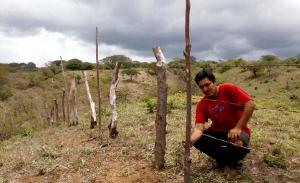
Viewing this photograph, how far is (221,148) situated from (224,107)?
0.62 metres

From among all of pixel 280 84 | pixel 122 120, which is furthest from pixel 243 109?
pixel 280 84

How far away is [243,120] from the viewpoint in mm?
5551

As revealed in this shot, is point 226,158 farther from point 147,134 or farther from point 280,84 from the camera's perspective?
point 280,84

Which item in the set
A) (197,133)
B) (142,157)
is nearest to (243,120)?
(197,133)

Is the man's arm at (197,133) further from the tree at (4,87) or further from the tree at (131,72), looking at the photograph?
the tree at (4,87)

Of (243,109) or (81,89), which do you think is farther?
(81,89)

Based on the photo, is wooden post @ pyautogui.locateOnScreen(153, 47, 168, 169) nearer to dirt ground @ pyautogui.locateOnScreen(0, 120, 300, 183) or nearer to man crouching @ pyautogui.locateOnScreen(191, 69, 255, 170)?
dirt ground @ pyautogui.locateOnScreen(0, 120, 300, 183)

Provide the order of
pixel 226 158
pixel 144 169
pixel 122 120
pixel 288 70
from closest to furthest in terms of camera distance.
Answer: pixel 226 158 → pixel 144 169 → pixel 122 120 → pixel 288 70

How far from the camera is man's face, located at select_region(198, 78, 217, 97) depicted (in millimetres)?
5693

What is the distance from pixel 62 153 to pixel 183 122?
11.5 ft

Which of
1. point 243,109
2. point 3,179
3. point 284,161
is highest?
point 243,109

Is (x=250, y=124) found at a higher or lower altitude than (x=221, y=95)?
lower

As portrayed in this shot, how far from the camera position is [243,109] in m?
5.70

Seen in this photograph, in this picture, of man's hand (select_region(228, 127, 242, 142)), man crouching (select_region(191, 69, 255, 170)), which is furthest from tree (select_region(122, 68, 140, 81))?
man's hand (select_region(228, 127, 242, 142))
